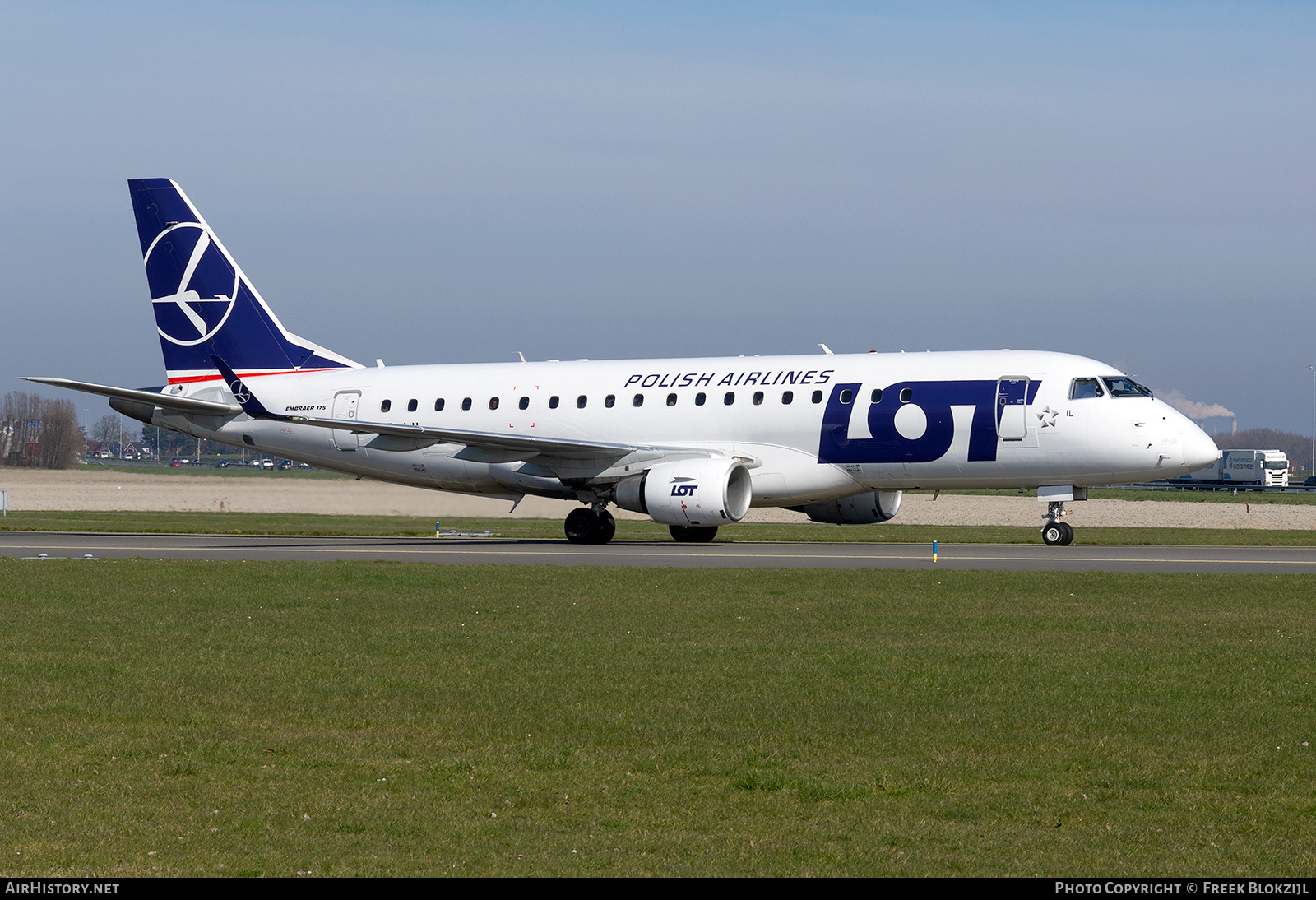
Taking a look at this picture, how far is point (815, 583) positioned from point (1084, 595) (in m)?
3.79

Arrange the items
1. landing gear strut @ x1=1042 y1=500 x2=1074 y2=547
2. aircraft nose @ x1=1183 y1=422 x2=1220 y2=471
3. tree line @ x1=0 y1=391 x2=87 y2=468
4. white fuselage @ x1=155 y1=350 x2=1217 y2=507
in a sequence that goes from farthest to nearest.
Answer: tree line @ x1=0 y1=391 x2=87 y2=468 → landing gear strut @ x1=1042 y1=500 x2=1074 y2=547 → white fuselage @ x1=155 y1=350 x2=1217 y2=507 → aircraft nose @ x1=1183 y1=422 x2=1220 y2=471

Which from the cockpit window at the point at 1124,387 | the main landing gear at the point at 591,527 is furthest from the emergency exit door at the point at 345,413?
the cockpit window at the point at 1124,387

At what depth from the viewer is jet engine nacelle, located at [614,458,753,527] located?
2997 centimetres

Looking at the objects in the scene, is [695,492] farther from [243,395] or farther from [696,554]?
[243,395]

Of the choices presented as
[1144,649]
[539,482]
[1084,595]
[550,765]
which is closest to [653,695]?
[550,765]

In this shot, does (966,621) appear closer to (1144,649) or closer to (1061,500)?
(1144,649)

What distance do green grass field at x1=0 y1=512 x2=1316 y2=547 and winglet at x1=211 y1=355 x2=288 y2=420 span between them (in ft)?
12.7

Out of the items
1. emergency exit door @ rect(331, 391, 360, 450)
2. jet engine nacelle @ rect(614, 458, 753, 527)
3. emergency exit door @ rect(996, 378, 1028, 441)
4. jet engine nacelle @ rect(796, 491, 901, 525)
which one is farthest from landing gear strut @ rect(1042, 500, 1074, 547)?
emergency exit door @ rect(331, 391, 360, 450)

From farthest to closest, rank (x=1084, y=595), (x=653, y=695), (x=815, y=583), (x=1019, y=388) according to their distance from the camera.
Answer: (x=1019, y=388) < (x=815, y=583) < (x=1084, y=595) < (x=653, y=695)

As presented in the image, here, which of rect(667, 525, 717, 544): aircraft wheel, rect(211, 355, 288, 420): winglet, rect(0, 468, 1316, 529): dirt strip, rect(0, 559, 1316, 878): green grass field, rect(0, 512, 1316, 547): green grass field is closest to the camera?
rect(0, 559, 1316, 878): green grass field

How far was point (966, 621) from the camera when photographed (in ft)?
51.0

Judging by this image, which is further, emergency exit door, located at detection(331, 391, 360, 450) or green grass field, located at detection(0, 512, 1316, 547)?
emergency exit door, located at detection(331, 391, 360, 450)

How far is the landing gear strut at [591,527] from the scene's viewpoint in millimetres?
33094

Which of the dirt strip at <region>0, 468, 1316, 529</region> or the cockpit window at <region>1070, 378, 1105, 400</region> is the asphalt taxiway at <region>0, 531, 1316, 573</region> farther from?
the dirt strip at <region>0, 468, 1316, 529</region>
